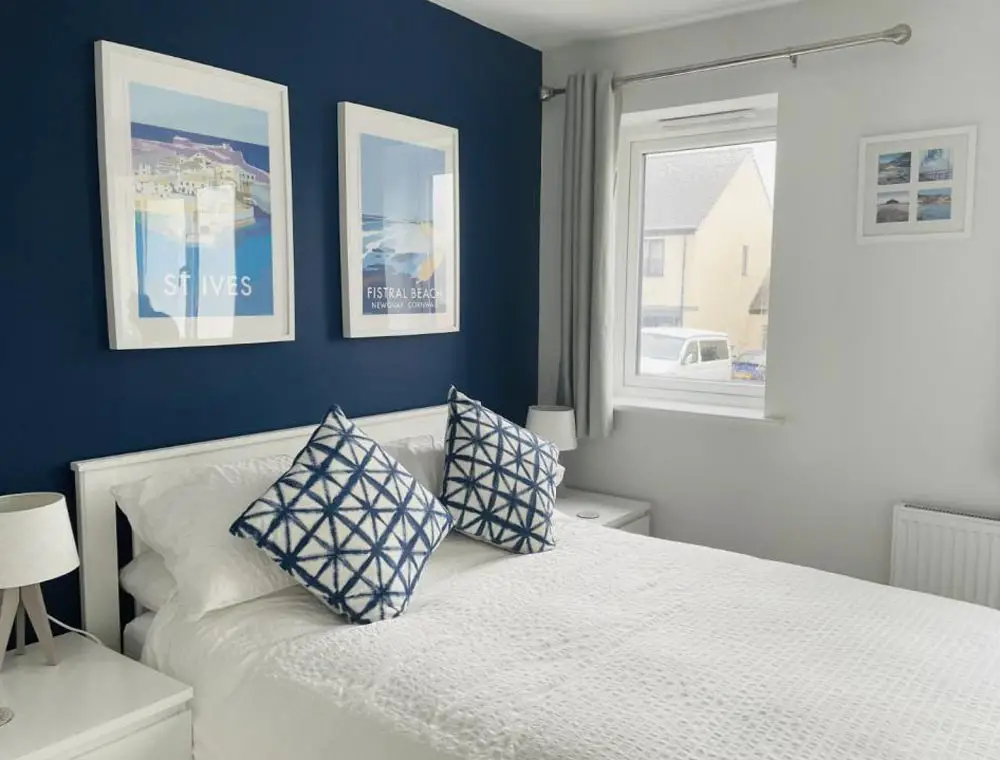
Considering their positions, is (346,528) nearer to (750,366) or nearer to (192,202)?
(192,202)

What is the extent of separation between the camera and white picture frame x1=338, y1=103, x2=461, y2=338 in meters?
2.83

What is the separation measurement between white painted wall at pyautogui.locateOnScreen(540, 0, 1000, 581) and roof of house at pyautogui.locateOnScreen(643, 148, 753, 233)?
1.02ft

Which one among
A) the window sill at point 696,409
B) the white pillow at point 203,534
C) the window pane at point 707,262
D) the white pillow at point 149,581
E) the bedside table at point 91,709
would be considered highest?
the window pane at point 707,262

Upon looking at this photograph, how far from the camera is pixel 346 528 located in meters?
2.05

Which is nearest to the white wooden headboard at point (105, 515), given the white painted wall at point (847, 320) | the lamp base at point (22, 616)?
the lamp base at point (22, 616)

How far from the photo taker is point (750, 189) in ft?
11.2

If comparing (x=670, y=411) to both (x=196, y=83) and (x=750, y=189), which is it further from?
(x=196, y=83)

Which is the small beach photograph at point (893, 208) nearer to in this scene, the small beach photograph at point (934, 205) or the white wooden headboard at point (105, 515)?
the small beach photograph at point (934, 205)

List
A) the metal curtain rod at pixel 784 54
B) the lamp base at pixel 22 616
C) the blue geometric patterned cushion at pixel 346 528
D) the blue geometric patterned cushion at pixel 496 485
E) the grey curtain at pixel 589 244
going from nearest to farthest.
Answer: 1. the lamp base at pixel 22 616
2. the blue geometric patterned cushion at pixel 346 528
3. the blue geometric patterned cushion at pixel 496 485
4. the metal curtain rod at pixel 784 54
5. the grey curtain at pixel 589 244

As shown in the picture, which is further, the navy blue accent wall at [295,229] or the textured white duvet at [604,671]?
the navy blue accent wall at [295,229]

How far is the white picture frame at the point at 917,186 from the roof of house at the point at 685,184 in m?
0.64

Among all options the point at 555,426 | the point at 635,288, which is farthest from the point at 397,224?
the point at 635,288

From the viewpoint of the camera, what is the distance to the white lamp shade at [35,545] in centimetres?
174

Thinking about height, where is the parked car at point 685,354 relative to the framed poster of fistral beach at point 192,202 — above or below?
below
